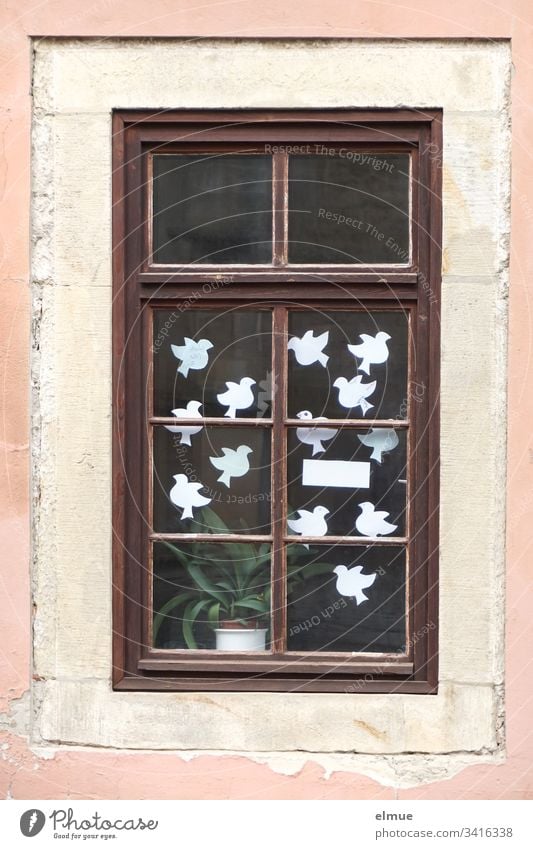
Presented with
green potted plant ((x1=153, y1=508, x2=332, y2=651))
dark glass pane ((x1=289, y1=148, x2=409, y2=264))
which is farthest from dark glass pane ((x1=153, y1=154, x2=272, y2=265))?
green potted plant ((x1=153, y1=508, x2=332, y2=651))

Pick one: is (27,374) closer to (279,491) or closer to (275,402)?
(275,402)

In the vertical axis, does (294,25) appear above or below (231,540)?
above

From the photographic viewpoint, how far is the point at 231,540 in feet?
13.6

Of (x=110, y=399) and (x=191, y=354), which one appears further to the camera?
(x=191, y=354)

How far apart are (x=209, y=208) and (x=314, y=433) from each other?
3.10 feet

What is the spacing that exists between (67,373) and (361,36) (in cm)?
165

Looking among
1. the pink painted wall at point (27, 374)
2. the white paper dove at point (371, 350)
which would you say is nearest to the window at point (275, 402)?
the white paper dove at point (371, 350)

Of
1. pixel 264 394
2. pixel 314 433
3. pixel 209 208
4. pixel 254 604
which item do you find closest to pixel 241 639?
pixel 254 604

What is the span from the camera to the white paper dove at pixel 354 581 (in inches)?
163

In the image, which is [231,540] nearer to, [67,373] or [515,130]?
[67,373]

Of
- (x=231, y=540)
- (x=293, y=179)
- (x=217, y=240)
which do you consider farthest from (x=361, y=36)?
(x=231, y=540)

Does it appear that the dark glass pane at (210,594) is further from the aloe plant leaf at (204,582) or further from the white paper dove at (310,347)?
the white paper dove at (310,347)

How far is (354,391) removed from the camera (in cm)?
414

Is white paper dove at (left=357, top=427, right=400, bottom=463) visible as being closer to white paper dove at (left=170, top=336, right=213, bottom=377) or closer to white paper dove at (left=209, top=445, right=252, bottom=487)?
white paper dove at (left=209, top=445, right=252, bottom=487)
